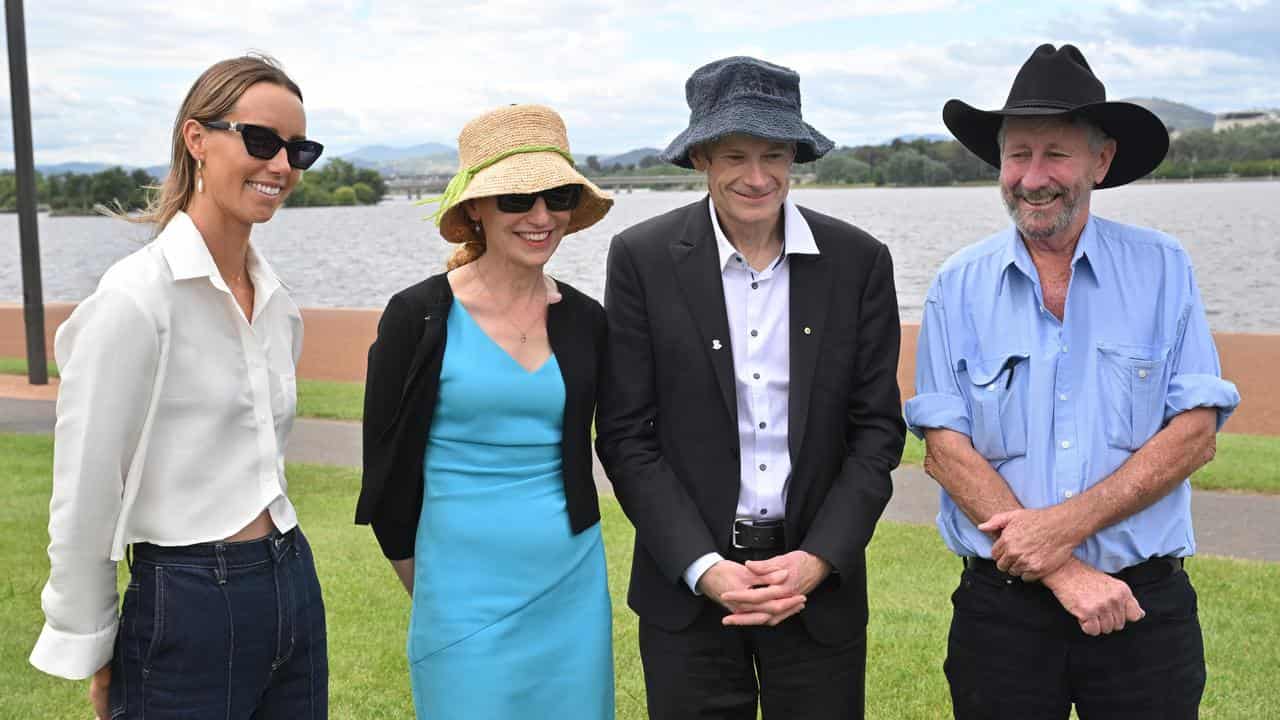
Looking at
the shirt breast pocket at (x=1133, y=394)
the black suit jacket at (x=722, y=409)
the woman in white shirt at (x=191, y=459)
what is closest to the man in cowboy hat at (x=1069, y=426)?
the shirt breast pocket at (x=1133, y=394)

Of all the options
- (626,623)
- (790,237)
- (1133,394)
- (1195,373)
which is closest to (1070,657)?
(1133,394)

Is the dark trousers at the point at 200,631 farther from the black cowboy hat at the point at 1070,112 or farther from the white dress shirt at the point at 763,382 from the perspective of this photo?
the black cowboy hat at the point at 1070,112

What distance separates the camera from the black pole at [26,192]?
538 inches

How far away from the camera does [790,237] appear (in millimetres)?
3262

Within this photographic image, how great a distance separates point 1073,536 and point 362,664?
11.7 ft

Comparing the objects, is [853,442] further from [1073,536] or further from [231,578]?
[231,578]

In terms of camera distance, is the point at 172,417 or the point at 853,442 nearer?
the point at 172,417

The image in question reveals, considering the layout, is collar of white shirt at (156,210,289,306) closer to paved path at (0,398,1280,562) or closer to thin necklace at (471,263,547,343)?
thin necklace at (471,263,547,343)

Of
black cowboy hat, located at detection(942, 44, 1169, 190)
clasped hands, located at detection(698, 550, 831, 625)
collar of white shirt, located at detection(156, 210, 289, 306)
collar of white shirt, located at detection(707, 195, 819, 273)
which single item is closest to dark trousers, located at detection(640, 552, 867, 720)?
clasped hands, located at detection(698, 550, 831, 625)

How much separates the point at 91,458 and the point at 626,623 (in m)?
3.84

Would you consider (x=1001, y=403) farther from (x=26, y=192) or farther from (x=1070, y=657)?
(x=26, y=192)

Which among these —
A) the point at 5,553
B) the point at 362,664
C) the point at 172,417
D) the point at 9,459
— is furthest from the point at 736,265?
the point at 9,459

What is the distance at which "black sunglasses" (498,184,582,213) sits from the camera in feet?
10.2

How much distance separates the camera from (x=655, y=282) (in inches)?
130
